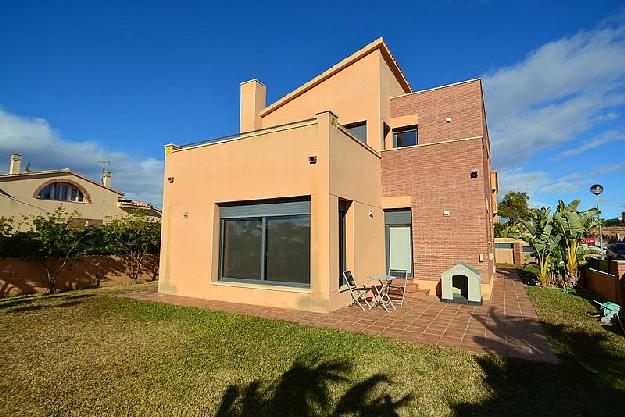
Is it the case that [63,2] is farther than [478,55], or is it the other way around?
[478,55]

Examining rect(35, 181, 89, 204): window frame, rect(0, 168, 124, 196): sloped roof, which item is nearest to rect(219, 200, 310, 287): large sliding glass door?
rect(0, 168, 124, 196): sloped roof

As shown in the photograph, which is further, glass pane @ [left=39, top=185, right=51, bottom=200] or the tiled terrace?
glass pane @ [left=39, top=185, right=51, bottom=200]

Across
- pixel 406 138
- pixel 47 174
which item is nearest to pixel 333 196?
pixel 406 138

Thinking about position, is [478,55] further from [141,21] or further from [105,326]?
[105,326]

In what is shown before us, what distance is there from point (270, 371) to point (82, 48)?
13104mm

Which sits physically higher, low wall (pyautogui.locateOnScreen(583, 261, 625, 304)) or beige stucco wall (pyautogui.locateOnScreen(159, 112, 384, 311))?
beige stucco wall (pyautogui.locateOnScreen(159, 112, 384, 311))

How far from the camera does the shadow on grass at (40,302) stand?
8.91 m

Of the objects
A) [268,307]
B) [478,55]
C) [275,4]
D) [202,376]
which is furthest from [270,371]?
[478,55]

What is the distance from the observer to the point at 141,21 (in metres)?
11.2

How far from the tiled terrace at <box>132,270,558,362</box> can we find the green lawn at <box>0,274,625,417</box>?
0.42 m

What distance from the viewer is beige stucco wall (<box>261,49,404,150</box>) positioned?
12.2 meters

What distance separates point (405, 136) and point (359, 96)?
286cm

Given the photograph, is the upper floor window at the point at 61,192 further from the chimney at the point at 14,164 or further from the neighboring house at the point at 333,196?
the neighboring house at the point at 333,196

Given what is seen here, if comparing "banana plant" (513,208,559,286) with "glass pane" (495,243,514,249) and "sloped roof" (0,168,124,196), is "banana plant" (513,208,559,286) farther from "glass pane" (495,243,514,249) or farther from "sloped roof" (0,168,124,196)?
"sloped roof" (0,168,124,196)
